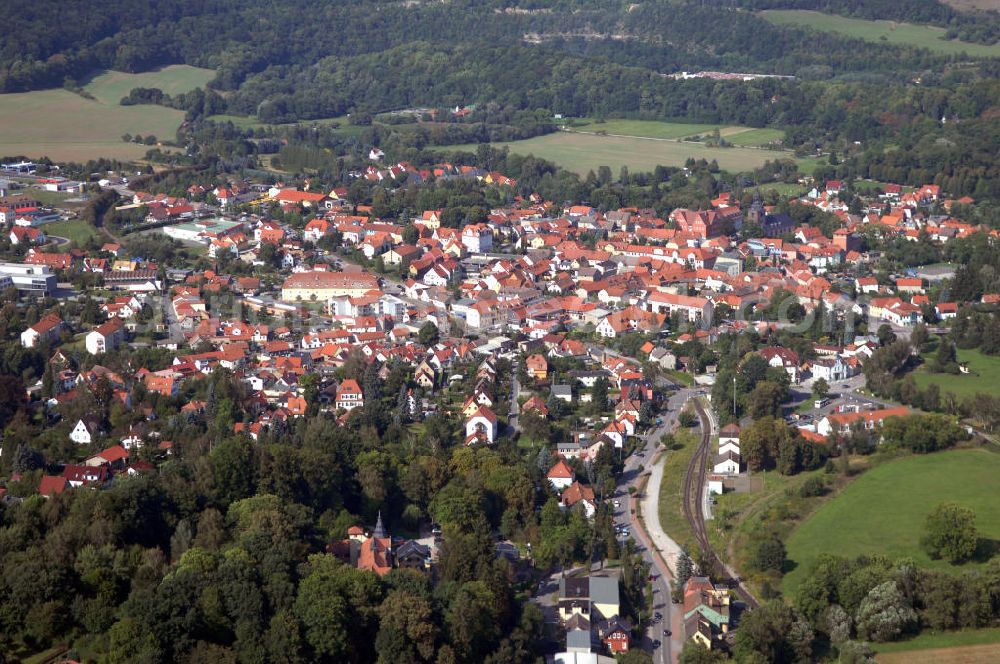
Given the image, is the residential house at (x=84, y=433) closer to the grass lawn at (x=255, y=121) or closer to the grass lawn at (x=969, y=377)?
the grass lawn at (x=969, y=377)

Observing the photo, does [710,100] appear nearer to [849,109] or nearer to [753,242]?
[849,109]

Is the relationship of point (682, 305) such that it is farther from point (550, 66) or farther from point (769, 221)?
point (550, 66)

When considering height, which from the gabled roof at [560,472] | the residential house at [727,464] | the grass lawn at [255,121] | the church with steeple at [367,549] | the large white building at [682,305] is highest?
the church with steeple at [367,549]

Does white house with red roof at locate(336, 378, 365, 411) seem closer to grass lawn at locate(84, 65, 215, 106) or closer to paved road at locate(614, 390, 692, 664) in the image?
paved road at locate(614, 390, 692, 664)

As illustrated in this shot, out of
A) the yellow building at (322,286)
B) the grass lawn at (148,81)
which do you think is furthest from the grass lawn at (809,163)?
the grass lawn at (148,81)

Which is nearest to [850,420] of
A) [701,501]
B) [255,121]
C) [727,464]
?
[727,464]
